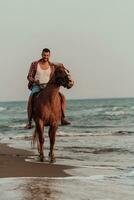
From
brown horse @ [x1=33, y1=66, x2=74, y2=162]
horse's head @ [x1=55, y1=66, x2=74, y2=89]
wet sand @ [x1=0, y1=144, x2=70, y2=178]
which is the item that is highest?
horse's head @ [x1=55, y1=66, x2=74, y2=89]

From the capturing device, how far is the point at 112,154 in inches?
511

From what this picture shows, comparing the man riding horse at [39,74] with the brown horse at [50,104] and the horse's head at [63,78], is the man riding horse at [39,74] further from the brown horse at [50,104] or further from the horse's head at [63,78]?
the horse's head at [63,78]

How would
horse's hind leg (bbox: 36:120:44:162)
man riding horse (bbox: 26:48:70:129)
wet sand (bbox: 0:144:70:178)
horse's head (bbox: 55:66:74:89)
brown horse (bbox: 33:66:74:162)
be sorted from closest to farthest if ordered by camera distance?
1. wet sand (bbox: 0:144:70:178)
2. horse's head (bbox: 55:66:74:89)
3. brown horse (bbox: 33:66:74:162)
4. horse's hind leg (bbox: 36:120:44:162)
5. man riding horse (bbox: 26:48:70:129)

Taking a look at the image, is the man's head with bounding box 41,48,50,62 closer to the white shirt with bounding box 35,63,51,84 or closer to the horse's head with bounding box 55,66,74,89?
the white shirt with bounding box 35,63,51,84

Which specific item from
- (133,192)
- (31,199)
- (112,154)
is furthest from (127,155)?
(31,199)

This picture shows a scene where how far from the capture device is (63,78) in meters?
10.5

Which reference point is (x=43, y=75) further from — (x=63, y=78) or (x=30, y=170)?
(x=30, y=170)

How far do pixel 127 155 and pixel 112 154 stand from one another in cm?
57

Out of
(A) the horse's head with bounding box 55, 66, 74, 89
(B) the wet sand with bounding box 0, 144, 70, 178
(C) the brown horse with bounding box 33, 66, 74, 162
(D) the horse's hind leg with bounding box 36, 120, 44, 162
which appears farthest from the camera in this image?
(D) the horse's hind leg with bounding box 36, 120, 44, 162

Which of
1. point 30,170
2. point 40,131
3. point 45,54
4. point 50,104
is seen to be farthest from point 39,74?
point 30,170

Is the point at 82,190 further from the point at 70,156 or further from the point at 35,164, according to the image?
the point at 70,156

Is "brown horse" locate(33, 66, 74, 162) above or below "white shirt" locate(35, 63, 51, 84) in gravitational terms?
below

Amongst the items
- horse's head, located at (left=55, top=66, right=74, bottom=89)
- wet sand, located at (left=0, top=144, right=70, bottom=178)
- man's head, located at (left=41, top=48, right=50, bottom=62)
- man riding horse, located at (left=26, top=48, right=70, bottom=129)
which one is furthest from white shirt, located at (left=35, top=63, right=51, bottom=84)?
wet sand, located at (left=0, top=144, right=70, bottom=178)

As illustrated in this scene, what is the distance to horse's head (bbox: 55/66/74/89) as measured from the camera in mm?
10469
